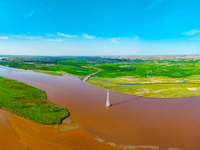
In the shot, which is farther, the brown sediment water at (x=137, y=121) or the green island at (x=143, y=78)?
the green island at (x=143, y=78)

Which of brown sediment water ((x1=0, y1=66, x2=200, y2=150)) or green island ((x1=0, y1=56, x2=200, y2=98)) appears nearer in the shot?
brown sediment water ((x1=0, y1=66, x2=200, y2=150))

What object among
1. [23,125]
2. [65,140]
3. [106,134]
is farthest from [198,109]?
[23,125]

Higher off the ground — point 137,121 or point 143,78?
point 143,78

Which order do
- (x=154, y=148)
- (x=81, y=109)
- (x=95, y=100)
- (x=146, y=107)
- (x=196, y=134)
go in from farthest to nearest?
(x=95, y=100), (x=146, y=107), (x=81, y=109), (x=196, y=134), (x=154, y=148)

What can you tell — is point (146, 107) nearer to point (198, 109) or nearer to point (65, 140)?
point (198, 109)

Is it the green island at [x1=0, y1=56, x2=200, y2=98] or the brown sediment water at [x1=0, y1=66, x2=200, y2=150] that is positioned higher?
the green island at [x1=0, y1=56, x2=200, y2=98]

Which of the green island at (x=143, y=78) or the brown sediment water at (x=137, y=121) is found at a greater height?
the green island at (x=143, y=78)

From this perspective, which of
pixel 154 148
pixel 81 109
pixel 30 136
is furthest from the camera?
pixel 81 109

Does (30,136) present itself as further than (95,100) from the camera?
No

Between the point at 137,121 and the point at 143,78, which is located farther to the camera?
the point at 143,78
